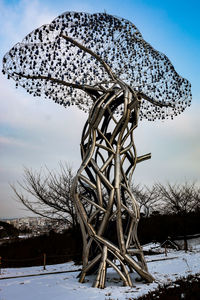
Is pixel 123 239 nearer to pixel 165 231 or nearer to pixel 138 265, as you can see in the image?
pixel 138 265

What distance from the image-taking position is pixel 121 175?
6.91 meters

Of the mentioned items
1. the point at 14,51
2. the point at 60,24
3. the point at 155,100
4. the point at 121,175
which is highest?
the point at 60,24

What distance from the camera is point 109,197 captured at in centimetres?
645

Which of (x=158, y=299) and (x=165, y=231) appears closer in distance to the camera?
(x=158, y=299)

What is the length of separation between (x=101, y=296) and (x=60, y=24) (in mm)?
6575

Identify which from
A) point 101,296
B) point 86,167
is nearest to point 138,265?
point 101,296

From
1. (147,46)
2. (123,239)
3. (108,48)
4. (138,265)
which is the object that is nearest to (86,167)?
(123,239)

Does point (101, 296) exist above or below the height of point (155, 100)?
below

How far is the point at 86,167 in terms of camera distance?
7.13m

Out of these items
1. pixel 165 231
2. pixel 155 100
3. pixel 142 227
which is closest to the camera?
pixel 155 100

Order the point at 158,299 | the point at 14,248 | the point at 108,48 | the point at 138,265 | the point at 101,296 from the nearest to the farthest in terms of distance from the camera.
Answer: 1. the point at 158,299
2. the point at 101,296
3. the point at 138,265
4. the point at 108,48
5. the point at 14,248

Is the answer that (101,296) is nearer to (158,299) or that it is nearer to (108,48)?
(158,299)

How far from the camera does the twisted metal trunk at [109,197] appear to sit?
6156mm

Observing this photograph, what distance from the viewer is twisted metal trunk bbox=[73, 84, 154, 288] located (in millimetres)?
6156
